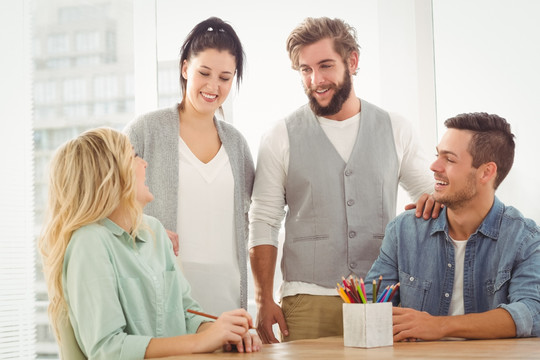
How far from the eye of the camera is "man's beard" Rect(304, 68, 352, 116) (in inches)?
93.9

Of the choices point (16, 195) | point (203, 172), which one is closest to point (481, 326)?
point (203, 172)

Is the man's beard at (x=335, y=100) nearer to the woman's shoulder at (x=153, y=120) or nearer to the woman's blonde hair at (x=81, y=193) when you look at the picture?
the woman's shoulder at (x=153, y=120)

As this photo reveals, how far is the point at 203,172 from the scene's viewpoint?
228cm

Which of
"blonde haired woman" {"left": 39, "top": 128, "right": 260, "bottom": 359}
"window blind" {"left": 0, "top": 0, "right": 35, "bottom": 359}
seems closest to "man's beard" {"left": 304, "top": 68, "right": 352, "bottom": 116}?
"blonde haired woman" {"left": 39, "top": 128, "right": 260, "bottom": 359}

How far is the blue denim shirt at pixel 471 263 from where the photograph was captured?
1807mm

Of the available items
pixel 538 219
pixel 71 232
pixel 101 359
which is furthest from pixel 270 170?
pixel 538 219

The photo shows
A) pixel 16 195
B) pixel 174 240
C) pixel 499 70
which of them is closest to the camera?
pixel 174 240

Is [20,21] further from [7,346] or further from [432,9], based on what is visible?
[432,9]

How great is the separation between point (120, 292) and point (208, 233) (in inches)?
28.1

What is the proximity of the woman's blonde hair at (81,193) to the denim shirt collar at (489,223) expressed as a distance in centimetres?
84

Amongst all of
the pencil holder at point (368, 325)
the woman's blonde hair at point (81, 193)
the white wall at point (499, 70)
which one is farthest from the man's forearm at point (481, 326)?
the white wall at point (499, 70)

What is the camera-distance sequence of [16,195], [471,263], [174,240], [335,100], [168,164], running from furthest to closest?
[16,195] → [335,100] → [168,164] → [174,240] → [471,263]

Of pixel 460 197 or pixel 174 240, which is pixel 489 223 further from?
pixel 174 240

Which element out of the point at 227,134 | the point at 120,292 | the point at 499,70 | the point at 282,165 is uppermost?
the point at 499,70
